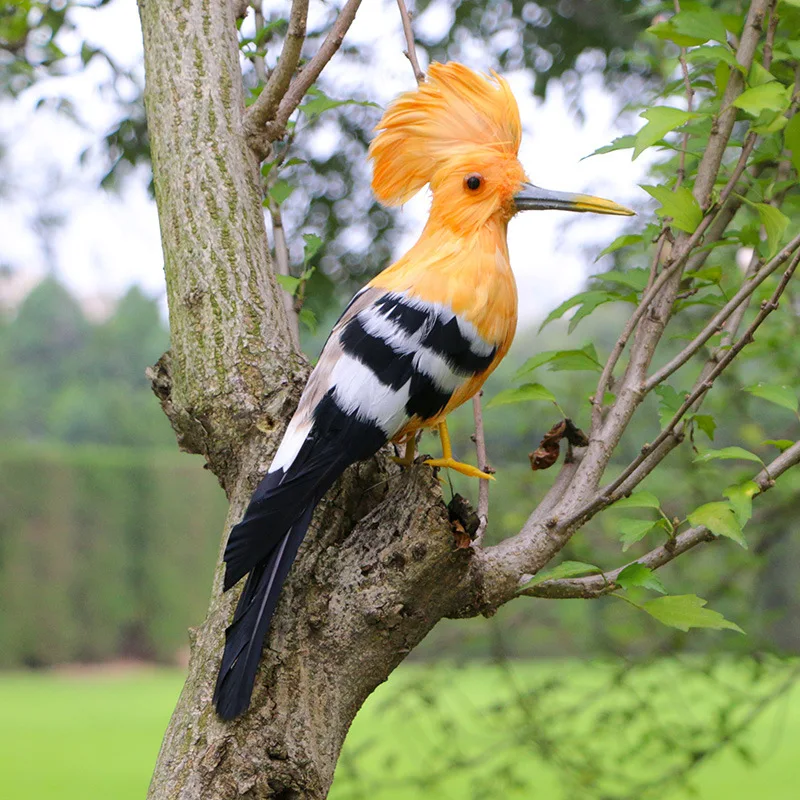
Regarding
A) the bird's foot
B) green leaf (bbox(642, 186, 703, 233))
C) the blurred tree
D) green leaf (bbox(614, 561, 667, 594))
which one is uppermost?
the blurred tree

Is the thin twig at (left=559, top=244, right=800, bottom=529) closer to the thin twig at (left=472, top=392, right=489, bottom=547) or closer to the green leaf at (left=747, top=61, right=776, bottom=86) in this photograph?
the thin twig at (left=472, top=392, right=489, bottom=547)

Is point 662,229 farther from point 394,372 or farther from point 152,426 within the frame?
point 152,426

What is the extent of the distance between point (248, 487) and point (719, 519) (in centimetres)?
58

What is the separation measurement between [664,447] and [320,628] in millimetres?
511

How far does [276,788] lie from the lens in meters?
1.00

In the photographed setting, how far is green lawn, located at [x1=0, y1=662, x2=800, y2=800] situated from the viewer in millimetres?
2787

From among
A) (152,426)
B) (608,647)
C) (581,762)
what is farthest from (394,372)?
(152,426)

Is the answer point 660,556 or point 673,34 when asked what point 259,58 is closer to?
point 673,34

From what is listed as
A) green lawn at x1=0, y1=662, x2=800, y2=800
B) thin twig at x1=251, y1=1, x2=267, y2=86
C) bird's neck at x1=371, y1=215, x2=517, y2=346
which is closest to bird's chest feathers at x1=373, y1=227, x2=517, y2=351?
bird's neck at x1=371, y1=215, x2=517, y2=346

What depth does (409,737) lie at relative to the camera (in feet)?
10.1

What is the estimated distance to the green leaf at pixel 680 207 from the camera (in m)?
1.17

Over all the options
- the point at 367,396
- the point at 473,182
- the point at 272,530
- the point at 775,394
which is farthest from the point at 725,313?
the point at 272,530

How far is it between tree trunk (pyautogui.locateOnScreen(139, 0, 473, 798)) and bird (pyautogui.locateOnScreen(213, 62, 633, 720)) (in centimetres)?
5

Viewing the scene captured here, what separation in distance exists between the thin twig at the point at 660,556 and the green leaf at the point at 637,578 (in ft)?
0.17
